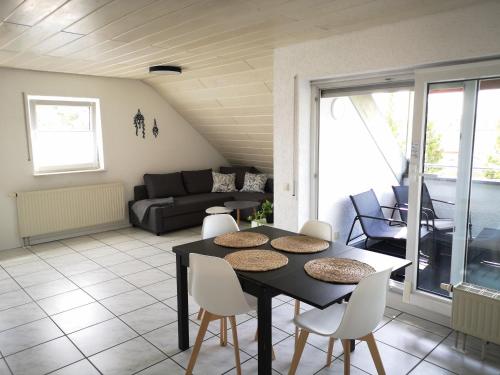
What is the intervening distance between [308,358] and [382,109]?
387 cm

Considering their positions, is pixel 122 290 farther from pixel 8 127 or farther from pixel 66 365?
pixel 8 127

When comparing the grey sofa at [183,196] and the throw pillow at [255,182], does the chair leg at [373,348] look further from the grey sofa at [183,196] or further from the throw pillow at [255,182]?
the throw pillow at [255,182]

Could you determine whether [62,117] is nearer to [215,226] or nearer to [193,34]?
[193,34]

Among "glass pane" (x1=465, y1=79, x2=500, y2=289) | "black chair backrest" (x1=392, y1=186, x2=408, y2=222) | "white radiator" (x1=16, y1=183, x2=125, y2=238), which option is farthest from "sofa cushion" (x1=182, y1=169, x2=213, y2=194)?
"glass pane" (x1=465, y1=79, x2=500, y2=289)

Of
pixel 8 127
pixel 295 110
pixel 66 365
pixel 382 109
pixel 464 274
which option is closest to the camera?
pixel 66 365

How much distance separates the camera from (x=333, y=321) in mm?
2111

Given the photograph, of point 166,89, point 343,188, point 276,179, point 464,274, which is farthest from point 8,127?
point 464,274

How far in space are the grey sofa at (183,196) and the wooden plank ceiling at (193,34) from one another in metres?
1.42

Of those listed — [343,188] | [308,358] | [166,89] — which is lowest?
[308,358]

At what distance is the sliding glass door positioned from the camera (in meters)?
2.62

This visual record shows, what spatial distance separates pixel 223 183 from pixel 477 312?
459cm

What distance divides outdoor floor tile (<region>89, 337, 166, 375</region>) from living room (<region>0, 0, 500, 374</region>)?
1cm

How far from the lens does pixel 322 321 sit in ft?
6.90

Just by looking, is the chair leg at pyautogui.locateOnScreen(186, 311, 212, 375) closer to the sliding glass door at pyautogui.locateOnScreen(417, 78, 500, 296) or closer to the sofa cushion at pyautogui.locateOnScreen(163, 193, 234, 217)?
the sliding glass door at pyautogui.locateOnScreen(417, 78, 500, 296)
